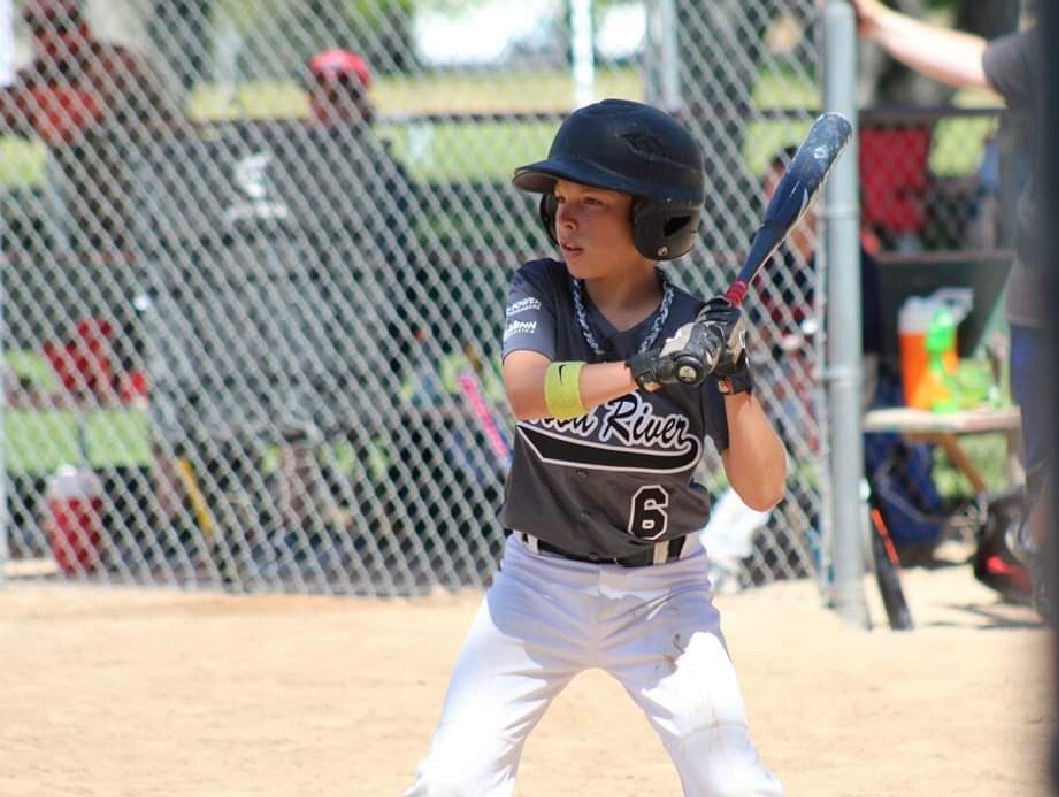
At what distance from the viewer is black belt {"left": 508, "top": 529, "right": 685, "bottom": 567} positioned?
270 cm

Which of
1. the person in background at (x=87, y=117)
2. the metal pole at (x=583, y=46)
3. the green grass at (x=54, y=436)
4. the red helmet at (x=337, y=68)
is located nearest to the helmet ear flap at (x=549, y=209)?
the metal pole at (x=583, y=46)

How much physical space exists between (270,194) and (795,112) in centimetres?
197

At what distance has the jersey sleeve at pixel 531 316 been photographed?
266 centimetres

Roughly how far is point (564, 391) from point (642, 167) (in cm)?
42

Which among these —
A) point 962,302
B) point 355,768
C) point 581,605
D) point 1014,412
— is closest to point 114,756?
point 355,768

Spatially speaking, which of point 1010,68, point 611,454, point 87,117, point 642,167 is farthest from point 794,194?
point 87,117

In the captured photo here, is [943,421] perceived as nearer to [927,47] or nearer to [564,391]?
[927,47]

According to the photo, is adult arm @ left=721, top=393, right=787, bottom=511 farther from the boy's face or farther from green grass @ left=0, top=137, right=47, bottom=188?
green grass @ left=0, top=137, right=47, bottom=188

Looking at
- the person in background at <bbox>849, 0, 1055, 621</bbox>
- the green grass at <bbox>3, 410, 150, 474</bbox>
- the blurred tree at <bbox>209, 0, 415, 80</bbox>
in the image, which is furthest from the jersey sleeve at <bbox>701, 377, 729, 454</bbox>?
the blurred tree at <bbox>209, 0, 415, 80</bbox>

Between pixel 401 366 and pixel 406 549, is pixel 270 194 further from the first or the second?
pixel 406 549

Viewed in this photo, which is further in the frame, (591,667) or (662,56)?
(662,56)

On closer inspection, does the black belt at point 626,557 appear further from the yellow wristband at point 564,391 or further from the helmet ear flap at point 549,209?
the helmet ear flap at point 549,209

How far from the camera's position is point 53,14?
21.8 ft

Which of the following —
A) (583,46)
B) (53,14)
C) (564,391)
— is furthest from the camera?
(53,14)
